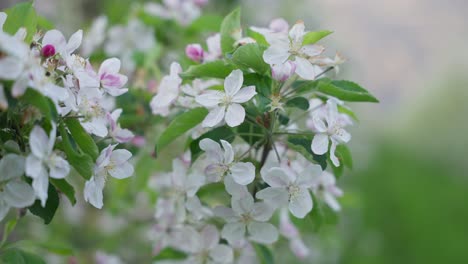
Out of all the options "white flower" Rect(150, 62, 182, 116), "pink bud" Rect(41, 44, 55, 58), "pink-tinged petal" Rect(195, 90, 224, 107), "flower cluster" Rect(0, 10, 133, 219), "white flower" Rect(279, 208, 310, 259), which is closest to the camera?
"flower cluster" Rect(0, 10, 133, 219)

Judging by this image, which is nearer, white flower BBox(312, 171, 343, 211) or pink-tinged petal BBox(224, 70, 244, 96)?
pink-tinged petal BBox(224, 70, 244, 96)

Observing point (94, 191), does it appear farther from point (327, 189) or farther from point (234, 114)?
point (327, 189)

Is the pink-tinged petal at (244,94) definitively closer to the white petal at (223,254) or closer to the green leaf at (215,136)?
the green leaf at (215,136)

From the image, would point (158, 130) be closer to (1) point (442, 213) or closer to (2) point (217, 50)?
(2) point (217, 50)

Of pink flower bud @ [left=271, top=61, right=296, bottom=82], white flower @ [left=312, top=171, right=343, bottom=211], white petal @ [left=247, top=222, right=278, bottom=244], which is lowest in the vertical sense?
white flower @ [left=312, top=171, right=343, bottom=211]

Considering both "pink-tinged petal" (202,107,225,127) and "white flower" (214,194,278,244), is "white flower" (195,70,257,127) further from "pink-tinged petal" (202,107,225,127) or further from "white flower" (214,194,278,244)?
"white flower" (214,194,278,244)

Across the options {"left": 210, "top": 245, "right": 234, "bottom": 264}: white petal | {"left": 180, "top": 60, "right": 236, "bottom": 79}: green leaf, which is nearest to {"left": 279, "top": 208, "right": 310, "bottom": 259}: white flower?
{"left": 210, "top": 245, "right": 234, "bottom": 264}: white petal
